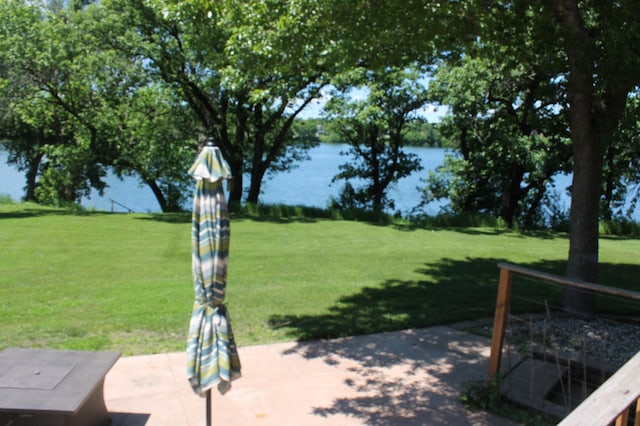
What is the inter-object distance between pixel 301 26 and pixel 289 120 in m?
14.0

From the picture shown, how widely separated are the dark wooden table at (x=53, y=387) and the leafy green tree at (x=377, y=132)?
16.8m

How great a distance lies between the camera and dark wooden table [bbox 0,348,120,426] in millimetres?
3857

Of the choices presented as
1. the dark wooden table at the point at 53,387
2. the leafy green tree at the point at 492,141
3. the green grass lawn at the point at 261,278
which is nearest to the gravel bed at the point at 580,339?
the green grass lawn at the point at 261,278

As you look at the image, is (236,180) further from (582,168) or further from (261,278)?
(582,168)

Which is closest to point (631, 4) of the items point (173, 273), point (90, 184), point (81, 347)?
point (81, 347)

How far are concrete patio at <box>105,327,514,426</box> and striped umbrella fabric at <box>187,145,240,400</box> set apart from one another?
832mm

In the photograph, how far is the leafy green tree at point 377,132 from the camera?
70.1 feet

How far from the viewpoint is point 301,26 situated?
8359mm

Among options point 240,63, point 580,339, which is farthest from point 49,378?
point 240,63

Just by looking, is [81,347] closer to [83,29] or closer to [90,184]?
[83,29]

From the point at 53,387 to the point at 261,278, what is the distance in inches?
241

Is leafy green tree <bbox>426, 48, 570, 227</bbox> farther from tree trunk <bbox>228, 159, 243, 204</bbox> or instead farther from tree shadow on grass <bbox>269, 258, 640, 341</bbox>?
tree trunk <bbox>228, 159, 243, 204</bbox>

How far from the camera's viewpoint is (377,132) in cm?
2311

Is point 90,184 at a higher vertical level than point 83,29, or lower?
lower
